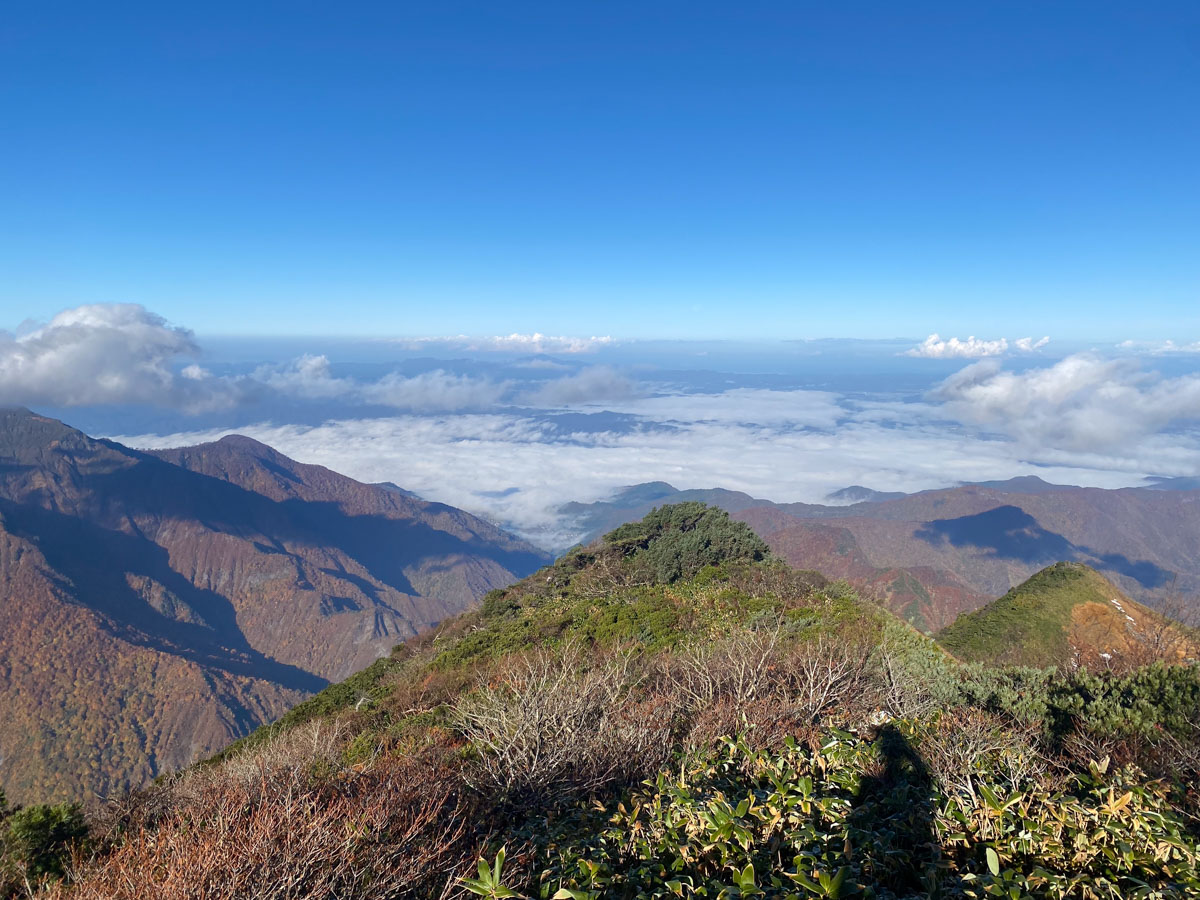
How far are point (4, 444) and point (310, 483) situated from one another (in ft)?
227

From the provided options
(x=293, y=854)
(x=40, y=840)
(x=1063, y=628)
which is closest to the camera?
(x=293, y=854)

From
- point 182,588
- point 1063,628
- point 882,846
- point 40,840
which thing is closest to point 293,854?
point 882,846

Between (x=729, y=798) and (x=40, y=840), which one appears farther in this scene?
(x=40, y=840)

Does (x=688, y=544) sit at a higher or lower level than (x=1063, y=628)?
higher

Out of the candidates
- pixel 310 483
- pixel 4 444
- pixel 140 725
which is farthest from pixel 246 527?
pixel 140 725

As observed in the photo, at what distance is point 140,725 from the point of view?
6906cm

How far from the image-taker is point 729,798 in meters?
4.48

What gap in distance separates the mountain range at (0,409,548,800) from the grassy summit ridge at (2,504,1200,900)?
63356mm

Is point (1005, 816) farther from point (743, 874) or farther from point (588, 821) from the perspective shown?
point (588, 821)

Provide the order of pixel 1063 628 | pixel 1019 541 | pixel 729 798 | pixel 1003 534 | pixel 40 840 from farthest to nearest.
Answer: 1. pixel 1003 534
2. pixel 1019 541
3. pixel 1063 628
4. pixel 40 840
5. pixel 729 798

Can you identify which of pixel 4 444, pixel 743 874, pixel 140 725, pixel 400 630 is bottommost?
pixel 400 630

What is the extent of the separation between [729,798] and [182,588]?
148410mm

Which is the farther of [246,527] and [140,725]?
[246,527]

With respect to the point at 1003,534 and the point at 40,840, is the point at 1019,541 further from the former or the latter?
the point at 40,840
